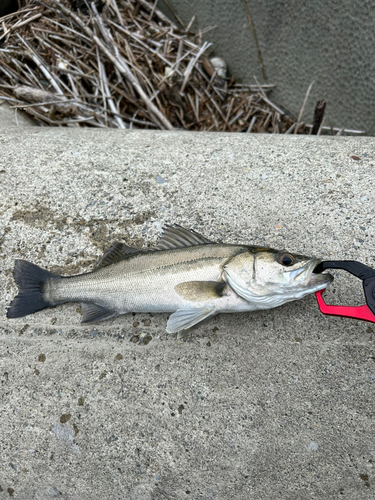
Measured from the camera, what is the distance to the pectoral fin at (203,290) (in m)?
2.24

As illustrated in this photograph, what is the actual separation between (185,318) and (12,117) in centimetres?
334

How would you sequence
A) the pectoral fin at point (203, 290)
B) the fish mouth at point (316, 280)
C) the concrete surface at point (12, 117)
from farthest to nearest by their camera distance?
the concrete surface at point (12, 117)
the pectoral fin at point (203, 290)
the fish mouth at point (316, 280)

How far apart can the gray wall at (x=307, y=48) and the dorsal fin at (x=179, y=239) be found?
2774 mm

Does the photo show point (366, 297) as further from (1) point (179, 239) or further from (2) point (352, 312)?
(1) point (179, 239)

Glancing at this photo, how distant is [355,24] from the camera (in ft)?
12.5

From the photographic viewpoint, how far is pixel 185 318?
89.1 inches

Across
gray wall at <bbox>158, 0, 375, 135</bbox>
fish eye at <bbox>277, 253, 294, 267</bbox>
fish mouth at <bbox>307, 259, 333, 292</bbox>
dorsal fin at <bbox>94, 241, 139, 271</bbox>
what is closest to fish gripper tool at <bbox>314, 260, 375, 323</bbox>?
fish mouth at <bbox>307, 259, 333, 292</bbox>

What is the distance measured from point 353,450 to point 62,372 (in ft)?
6.34

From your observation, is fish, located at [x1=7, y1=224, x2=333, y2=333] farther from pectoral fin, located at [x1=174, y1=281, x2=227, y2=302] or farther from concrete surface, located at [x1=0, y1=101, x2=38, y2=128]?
concrete surface, located at [x1=0, y1=101, x2=38, y2=128]

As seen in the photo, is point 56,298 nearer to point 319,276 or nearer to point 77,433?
point 77,433

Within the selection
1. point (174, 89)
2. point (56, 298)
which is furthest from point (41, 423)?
point (174, 89)

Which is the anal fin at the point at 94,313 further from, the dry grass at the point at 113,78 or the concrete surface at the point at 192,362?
the dry grass at the point at 113,78

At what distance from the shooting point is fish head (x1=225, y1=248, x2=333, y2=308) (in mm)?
2150

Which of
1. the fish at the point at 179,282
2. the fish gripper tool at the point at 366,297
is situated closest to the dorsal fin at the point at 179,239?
the fish at the point at 179,282
